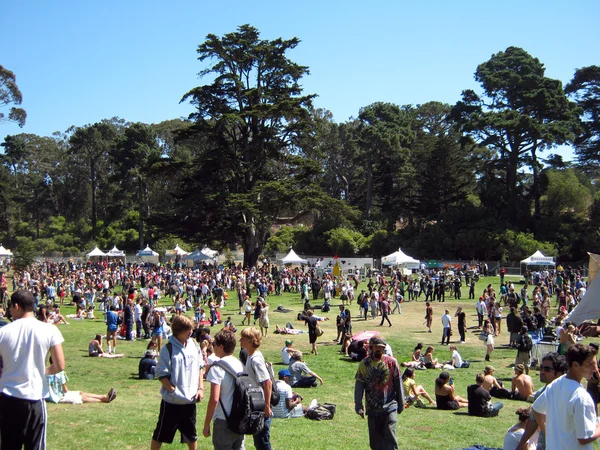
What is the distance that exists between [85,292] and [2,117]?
30.2 m

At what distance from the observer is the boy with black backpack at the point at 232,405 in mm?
4535

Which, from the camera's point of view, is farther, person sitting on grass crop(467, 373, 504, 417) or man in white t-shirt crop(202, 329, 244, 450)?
person sitting on grass crop(467, 373, 504, 417)

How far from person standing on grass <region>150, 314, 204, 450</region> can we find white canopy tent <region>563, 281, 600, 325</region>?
11729 mm

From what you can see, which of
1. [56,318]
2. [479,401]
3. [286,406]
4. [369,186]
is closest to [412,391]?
[479,401]

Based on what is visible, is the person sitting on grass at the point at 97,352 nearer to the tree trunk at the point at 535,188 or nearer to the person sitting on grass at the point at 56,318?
the person sitting on grass at the point at 56,318

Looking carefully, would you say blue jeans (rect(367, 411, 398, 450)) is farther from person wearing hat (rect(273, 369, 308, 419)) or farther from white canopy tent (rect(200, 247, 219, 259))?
white canopy tent (rect(200, 247, 219, 259))

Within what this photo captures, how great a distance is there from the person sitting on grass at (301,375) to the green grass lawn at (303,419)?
27 centimetres

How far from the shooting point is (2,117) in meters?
49.8

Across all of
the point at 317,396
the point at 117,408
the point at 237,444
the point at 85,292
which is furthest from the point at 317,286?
the point at 237,444

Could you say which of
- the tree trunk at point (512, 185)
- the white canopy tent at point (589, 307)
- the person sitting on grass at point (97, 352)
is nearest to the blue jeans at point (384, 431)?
the white canopy tent at point (589, 307)

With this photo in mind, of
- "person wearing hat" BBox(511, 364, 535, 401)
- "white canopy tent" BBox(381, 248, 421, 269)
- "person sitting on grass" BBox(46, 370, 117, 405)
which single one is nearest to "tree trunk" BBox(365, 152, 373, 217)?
"white canopy tent" BBox(381, 248, 421, 269)

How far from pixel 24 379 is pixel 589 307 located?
13.3 metres

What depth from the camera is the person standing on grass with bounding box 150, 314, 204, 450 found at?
4.84 m

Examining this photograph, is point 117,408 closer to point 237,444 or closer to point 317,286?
point 237,444
